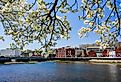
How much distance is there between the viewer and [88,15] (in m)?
8.75

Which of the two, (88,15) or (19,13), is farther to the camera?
(19,13)

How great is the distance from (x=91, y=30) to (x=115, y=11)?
3.22 ft

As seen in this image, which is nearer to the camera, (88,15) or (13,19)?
(88,15)

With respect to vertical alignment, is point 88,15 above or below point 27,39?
above

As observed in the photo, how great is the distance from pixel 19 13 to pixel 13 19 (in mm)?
1053

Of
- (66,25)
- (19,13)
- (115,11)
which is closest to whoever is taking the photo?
(115,11)

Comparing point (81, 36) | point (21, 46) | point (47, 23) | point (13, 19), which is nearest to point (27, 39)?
point (21, 46)

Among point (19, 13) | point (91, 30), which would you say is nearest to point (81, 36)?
point (91, 30)

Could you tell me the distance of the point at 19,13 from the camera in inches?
387

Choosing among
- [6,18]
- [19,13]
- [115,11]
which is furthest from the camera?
[6,18]

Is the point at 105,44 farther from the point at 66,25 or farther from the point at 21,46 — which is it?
the point at 21,46

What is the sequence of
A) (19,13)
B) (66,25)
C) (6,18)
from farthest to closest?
(6,18), (19,13), (66,25)

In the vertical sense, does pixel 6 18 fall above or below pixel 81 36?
above

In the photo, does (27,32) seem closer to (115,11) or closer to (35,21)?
(35,21)
